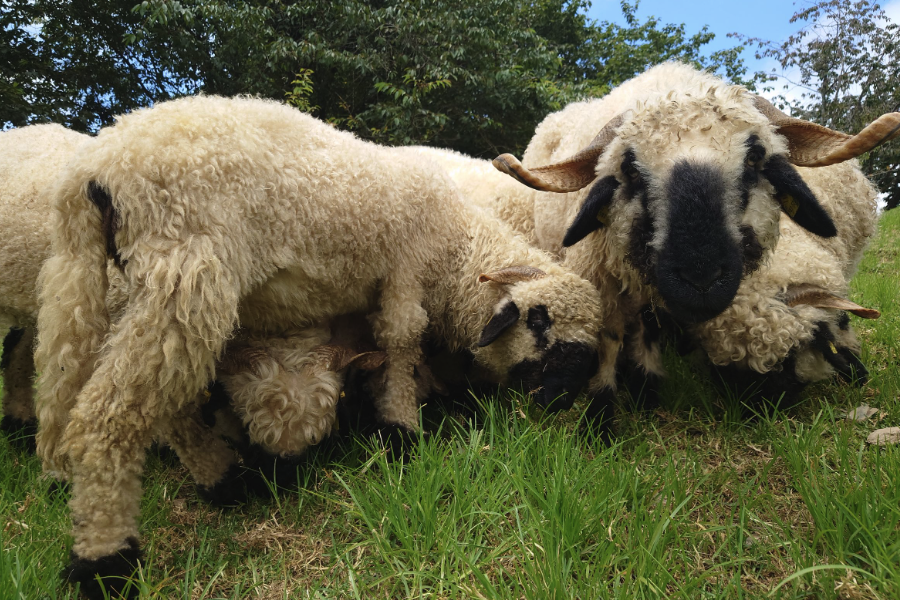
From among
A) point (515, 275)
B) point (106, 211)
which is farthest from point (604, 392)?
point (106, 211)

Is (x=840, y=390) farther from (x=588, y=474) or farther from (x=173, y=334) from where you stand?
(x=173, y=334)

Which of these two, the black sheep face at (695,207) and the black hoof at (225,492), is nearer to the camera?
the black sheep face at (695,207)

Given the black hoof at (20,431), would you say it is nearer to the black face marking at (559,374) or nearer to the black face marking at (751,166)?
the black face marking at (559,374)

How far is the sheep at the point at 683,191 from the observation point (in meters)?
2.60

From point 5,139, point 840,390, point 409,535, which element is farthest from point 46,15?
point 840,390

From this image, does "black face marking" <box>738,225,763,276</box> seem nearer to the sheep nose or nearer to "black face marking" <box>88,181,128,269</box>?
the sheep nose

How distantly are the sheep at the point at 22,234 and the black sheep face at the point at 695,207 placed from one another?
3047 mm

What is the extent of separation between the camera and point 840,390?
354 cm

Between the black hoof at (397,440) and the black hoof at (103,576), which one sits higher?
the black hoof at (397,440)

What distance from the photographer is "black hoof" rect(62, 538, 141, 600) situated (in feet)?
7.30

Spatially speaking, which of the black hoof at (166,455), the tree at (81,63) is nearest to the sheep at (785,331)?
the black hoof at (166,455)

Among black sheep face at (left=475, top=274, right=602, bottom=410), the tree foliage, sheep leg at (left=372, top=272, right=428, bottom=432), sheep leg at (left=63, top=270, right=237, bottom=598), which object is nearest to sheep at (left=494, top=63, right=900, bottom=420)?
black sheep face at (left=475, top=274, right=602, bottom=410)

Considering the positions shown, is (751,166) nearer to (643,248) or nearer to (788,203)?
(788,203)

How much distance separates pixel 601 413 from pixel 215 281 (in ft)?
7.21
